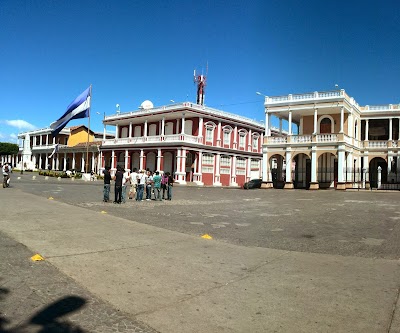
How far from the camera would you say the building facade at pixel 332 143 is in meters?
33.4

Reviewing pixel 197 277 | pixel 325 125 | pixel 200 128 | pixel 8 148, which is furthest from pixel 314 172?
pixel 8 148

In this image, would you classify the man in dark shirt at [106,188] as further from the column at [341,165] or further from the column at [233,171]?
the column at [233,171]

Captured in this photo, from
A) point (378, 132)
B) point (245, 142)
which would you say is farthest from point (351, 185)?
point (245, 142)

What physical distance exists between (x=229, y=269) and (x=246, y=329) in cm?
209

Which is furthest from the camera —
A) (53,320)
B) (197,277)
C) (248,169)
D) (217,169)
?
(248,169)

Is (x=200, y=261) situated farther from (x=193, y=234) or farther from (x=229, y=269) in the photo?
(x=193, y=234)

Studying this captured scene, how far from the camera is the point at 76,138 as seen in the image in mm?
66438

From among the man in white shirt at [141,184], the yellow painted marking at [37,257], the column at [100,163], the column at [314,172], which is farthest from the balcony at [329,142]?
the yellow painted marking at [37,257]

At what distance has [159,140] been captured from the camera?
4325 centimetres

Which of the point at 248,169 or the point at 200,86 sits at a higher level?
the point at 200,86

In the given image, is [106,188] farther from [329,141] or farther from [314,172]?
[329,141]

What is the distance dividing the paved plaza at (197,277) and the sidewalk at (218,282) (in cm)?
2

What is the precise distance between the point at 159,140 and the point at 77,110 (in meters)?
12.4

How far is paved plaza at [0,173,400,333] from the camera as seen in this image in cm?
364
